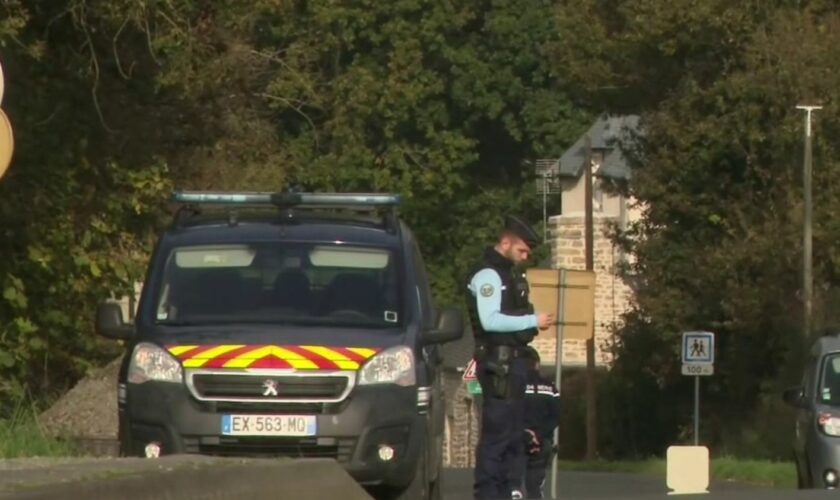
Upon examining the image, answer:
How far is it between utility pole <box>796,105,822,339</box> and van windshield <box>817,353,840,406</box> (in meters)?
23.7

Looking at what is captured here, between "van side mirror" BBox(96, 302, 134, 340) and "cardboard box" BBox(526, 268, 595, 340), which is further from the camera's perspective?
"cardboard box" BBox(526, 268, 595, 340)

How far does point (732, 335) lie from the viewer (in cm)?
4834

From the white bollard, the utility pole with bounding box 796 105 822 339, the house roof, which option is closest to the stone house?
the house roof

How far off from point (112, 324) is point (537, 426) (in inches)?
144

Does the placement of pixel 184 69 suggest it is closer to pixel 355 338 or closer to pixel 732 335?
pixel 355 338

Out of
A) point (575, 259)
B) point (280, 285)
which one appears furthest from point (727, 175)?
point (280, 285)

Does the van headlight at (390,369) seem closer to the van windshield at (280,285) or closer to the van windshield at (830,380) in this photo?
the van windshield at (280,285)

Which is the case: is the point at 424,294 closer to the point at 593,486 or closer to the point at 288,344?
the point at 288,344

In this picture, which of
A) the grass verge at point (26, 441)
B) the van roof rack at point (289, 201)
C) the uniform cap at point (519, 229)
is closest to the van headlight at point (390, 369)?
the van roof rack at point (289, 201)

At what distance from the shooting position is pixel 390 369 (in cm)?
1289

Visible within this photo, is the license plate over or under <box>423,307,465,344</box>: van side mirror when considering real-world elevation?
under

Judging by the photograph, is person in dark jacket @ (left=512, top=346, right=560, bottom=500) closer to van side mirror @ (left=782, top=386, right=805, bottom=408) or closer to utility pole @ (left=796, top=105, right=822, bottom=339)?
van side mirror @ (left=782, top=386, right=805, bottom=408)

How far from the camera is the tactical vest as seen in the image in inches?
550

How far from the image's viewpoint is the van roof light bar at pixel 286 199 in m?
14.1
